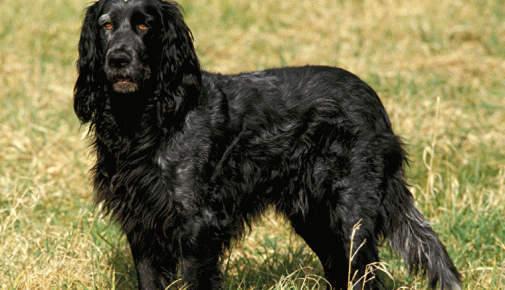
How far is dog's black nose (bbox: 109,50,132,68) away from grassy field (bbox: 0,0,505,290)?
117 cm

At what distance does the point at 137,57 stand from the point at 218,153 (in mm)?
695

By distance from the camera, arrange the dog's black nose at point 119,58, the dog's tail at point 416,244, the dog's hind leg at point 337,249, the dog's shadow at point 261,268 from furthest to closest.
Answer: the dog's shadow at point 261,268 < the dog's tail at point 416,244 < the dog's hind leg at point 337,249 < the dog's black nose at point 119,58

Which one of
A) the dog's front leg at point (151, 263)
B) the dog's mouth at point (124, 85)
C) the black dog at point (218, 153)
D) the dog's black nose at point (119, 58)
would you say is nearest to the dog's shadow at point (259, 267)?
the dog's front leg at point (151, 263)

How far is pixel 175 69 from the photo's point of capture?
133 inches

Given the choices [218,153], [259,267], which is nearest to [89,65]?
[218,153]

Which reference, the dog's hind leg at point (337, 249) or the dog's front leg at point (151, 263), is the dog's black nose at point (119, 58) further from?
the dog's hind leg at point (337, 249)

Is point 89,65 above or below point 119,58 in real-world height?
below

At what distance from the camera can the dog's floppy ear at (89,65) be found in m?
3.42

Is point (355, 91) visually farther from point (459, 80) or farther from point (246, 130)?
point (459, 80)

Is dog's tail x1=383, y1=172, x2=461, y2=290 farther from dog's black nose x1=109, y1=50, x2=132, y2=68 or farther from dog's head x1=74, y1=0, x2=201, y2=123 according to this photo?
dog's black nose x1=109, y1=50, x2=132, y2=68

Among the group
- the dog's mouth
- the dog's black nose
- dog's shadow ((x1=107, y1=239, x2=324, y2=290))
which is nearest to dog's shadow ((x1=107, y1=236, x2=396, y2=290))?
dog's shadow ((x1=107, y1=239, x2=324, y2=290))

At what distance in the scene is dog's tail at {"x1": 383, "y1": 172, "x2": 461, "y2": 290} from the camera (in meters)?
3.66

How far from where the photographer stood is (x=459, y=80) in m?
7.14

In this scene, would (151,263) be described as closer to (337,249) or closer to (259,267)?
(259,267)
